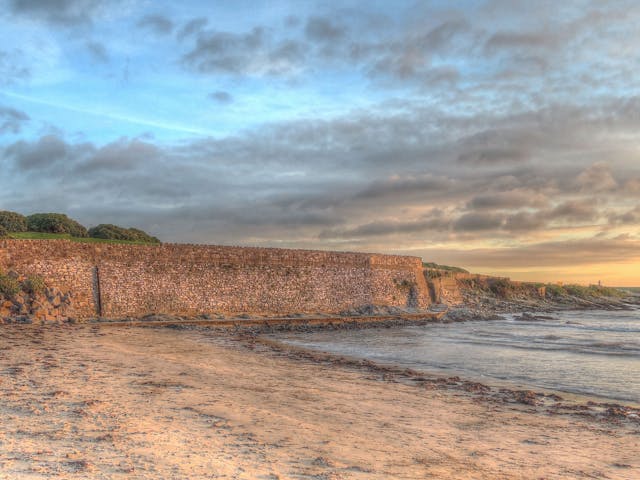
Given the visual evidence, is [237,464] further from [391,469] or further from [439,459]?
[439,459]

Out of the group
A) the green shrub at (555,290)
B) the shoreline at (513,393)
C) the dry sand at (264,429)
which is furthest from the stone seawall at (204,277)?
the green shrub at (555,290)

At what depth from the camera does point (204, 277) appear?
3020 centimetres

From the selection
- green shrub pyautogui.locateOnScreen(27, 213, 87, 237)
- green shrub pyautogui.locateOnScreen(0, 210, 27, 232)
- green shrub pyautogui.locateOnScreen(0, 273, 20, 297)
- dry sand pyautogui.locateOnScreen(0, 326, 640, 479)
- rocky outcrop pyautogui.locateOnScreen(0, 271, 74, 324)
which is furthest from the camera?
green shrub pyautogui.locateOnScreen(27, 213, 87, 237)

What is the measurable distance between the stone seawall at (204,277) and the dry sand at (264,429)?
13176 millimetres

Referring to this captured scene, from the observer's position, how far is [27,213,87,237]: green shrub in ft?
110

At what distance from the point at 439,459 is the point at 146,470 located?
11.6 feet

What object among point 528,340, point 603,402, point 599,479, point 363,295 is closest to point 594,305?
point 363,295

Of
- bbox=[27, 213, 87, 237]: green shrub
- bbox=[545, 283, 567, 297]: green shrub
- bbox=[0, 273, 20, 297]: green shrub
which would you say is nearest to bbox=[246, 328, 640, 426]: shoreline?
bbox=[0, 273, 20, 297]: green shrub

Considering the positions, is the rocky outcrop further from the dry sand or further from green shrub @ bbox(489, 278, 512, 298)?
green shrub @ bbox(489, 278, 512, 298)

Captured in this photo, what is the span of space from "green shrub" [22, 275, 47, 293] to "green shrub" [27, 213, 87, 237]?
10243mm

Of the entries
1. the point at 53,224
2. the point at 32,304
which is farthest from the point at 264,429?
the point at 53,224

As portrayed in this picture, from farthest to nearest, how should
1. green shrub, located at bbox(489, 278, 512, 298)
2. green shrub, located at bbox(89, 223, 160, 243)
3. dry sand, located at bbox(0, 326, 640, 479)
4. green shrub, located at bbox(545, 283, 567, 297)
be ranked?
green shrub, located at bbox(545, 283, 567, 297) → green shrub, located at bbox(489, 278, 512, 298) → green shrub, located at bbox(89, 223, 160, 243) → dry sand, located at bbox(0, 326, 640, 479)

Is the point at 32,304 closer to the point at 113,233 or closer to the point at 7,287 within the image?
the point at 7,287

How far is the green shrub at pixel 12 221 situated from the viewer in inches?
1236
